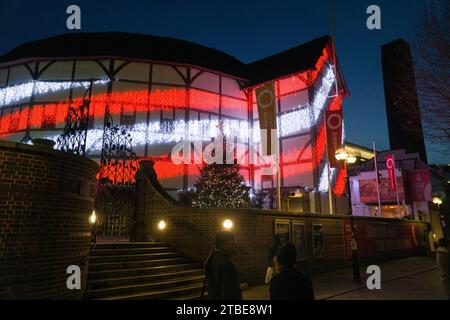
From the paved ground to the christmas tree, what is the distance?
7.48m

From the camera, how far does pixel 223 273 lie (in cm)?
386

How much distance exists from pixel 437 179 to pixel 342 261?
30703 millimetres

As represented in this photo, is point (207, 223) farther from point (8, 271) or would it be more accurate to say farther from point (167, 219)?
point (8, 271)

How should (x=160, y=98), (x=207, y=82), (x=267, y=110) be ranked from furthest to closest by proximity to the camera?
(x=207, y=82)
(x=160, y=98)
(x=267, y=110)

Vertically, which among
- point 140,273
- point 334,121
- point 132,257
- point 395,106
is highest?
point 395,106

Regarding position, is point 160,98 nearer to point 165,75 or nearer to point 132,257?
point 165,75

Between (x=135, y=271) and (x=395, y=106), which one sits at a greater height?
(x=395, y=106)

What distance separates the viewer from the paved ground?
9.31 meters

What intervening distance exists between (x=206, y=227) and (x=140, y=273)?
9.03 feet

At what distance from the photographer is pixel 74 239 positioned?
6.86 metres

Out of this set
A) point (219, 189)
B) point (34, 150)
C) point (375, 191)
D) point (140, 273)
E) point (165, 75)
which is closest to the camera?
point (34, 150)

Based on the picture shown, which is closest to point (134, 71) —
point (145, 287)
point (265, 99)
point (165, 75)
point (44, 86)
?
point (165, 75)

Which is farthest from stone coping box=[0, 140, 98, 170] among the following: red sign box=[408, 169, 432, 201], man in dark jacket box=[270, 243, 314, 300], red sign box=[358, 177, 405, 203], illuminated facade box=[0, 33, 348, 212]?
red sign box=[408, 169, 432, 201]

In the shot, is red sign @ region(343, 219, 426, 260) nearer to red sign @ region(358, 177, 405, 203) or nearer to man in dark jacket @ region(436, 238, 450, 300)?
red sign @ region(358, 177, 405, 203)
